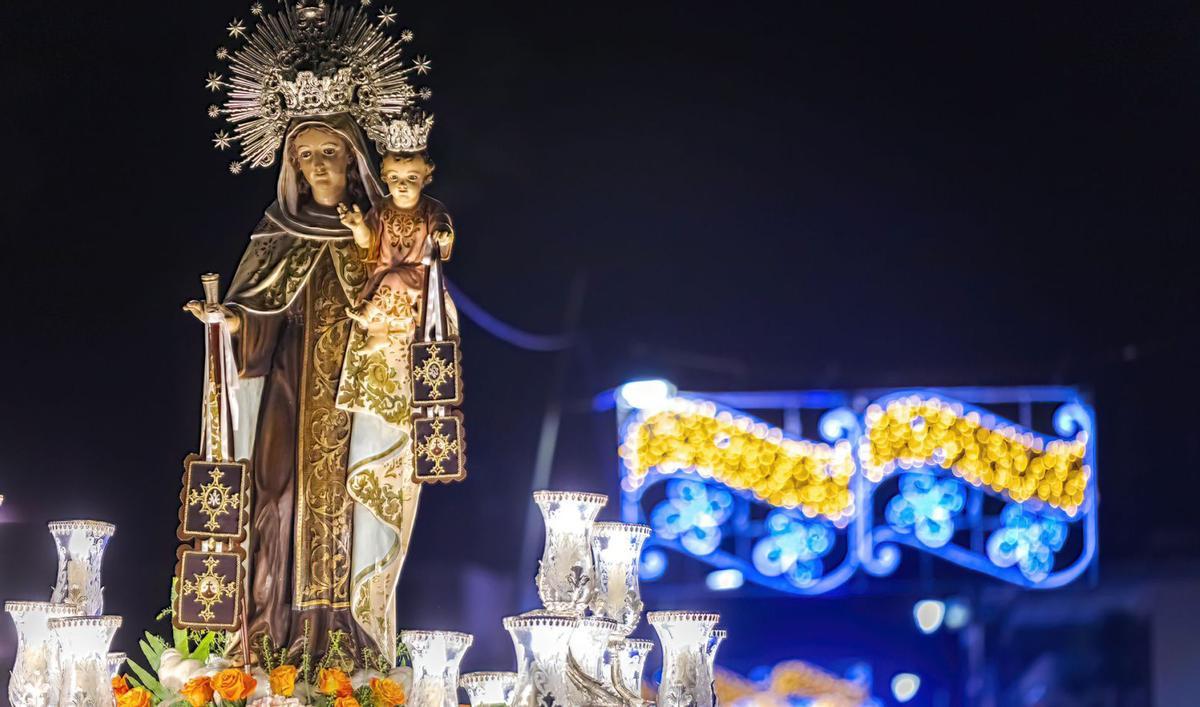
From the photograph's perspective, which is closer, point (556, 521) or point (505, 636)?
point (556, 521)

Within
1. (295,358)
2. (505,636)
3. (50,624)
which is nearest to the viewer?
(50,624)

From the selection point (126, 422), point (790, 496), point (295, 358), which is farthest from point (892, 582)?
point (126, 422)

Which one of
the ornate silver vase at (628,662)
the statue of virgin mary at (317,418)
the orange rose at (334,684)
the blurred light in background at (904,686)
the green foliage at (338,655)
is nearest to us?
the ornate silver vase at (628,662)

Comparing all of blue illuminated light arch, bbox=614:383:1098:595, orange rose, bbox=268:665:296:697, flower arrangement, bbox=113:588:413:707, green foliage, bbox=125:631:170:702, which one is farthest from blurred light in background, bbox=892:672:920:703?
green foliage, bbox=125:631:170:702

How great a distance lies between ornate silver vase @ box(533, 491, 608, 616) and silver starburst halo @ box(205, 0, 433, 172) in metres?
1.30

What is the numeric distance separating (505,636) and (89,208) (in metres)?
1.92

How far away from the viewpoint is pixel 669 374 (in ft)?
19.8

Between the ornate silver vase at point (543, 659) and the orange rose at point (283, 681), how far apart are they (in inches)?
27.5

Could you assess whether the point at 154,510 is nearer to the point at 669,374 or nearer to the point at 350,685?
the point at 350,685

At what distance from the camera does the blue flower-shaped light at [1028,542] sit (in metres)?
5.96

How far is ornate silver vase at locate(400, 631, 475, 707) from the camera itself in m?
4.81

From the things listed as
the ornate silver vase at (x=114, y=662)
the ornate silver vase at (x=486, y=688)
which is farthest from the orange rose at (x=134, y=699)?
the ornate silver vase at (x=486, y=688)

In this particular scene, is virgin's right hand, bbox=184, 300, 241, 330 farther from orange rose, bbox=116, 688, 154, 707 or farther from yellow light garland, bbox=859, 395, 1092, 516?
yellow light garland, bbox=859, 395, 1092, 516

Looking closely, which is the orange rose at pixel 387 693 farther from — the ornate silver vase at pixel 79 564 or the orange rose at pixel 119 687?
the ornate silver vase at pixel 79 564
